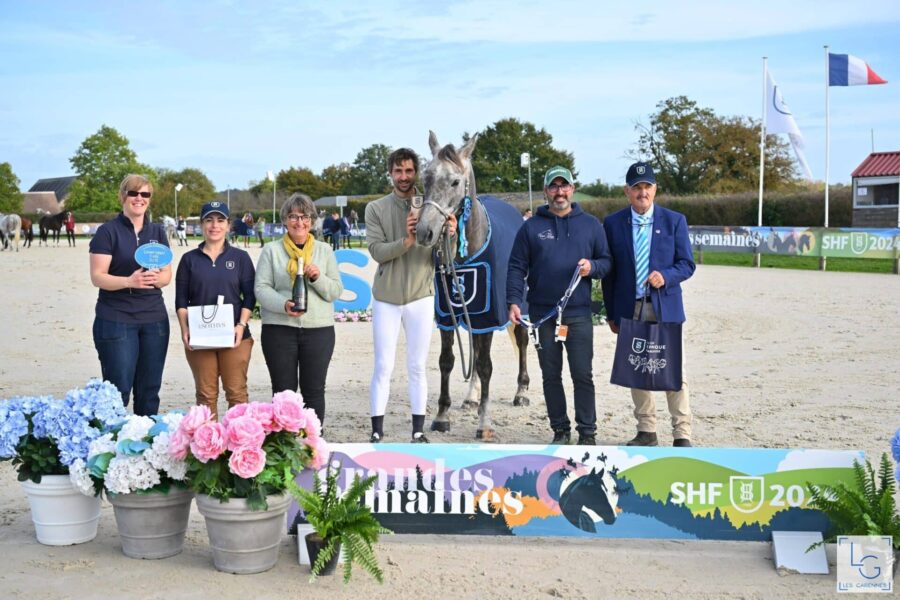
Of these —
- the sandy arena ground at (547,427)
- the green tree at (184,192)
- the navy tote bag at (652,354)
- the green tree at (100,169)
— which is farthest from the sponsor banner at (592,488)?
the green tree at (100,169)

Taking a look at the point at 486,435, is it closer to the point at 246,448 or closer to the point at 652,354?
the point at 652,354

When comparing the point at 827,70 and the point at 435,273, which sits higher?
the point at 827,70

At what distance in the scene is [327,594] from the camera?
147 inches

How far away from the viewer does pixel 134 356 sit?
5387 mm

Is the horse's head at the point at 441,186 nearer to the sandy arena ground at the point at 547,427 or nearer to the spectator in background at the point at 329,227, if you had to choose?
the sandy arena ground at the point at 547,427

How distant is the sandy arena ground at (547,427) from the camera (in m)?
3.83

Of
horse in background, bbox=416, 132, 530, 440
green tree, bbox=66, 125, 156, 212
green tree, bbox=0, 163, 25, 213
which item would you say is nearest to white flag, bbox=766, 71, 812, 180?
horse in background, bbox=416, 132, 530, 440

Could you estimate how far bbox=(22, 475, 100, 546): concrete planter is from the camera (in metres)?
4.24

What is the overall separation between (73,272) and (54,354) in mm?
13640

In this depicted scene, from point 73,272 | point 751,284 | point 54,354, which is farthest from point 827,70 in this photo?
point 54,354

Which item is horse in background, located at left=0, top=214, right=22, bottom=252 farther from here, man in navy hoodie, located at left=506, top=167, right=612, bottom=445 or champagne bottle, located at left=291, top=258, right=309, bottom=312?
man in navy hoodie, located at left=506, top=167, right=612, bottom=445

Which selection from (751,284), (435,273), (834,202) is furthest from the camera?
(834,202)

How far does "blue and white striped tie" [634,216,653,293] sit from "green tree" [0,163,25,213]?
8444 centimetres

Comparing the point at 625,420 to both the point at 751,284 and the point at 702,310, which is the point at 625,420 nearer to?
the point at 702,310
